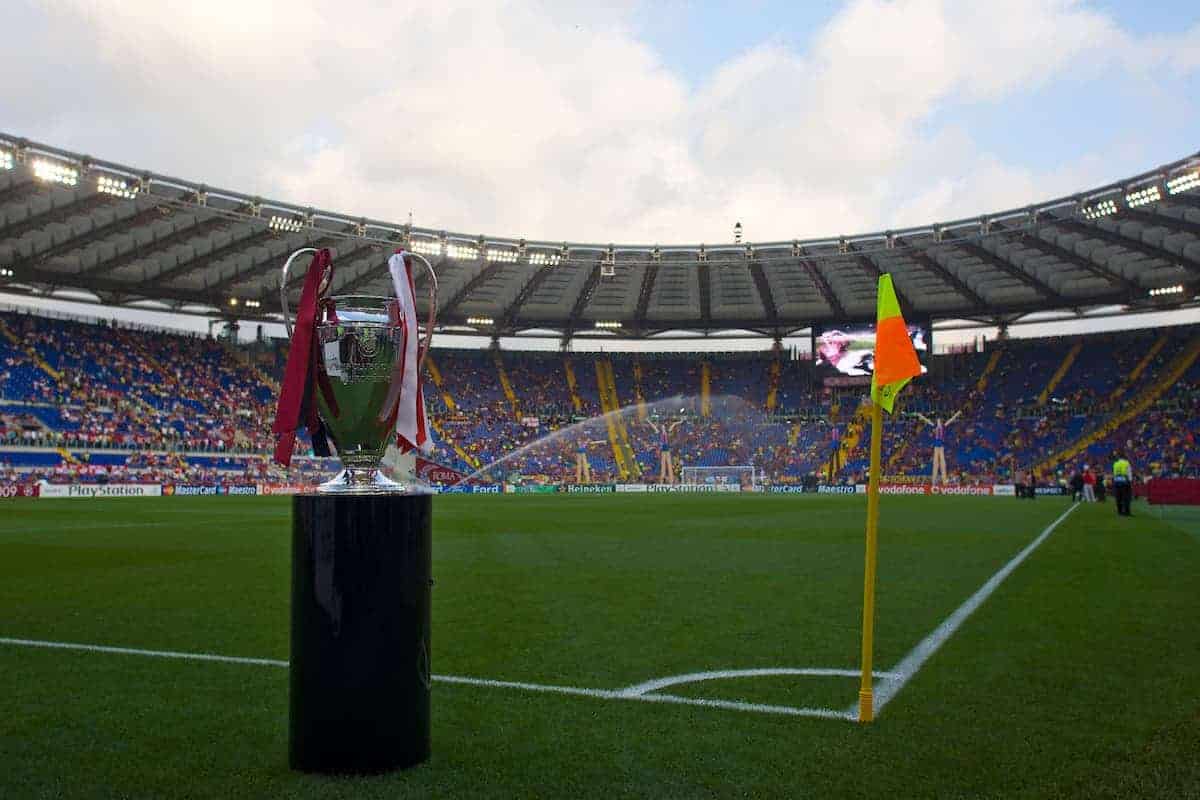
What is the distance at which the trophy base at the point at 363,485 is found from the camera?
3.74 m

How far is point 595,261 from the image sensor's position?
187 feet

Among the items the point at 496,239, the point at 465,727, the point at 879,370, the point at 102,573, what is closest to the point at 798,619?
the point at 879,370

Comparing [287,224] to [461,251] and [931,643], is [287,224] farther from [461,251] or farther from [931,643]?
[931,643]

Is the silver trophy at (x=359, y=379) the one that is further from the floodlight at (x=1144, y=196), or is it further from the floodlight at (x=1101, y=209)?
the floodlight at (x=1101, y=209)

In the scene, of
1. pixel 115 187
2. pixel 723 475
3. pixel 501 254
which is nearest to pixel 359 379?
pixel 115 187

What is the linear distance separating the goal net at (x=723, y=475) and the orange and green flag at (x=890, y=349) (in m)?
59.2

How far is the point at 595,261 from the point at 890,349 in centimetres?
5263

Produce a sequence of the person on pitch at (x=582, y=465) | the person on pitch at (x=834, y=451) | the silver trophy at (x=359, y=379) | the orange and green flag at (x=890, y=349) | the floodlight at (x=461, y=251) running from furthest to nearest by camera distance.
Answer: the person on pitch at (x=582, y=465), the person on pitch at (x=834, y=451), the floodlight at (x=461, y=251), the orange and green flag at (x=890, y=349), the silver trophy at (x=359, y=379)

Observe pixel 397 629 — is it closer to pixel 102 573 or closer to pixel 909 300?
pixel 102 573

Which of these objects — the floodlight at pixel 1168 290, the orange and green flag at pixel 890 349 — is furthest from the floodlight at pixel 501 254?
the orange and green flag at pixel 890 349

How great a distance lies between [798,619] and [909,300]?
56617 millimetres

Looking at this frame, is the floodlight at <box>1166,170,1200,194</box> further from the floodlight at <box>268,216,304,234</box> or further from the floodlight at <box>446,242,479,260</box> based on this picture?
the floodlight at <box>268,216,304,234</box>

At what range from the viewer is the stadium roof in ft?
138

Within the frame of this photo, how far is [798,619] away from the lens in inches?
318
